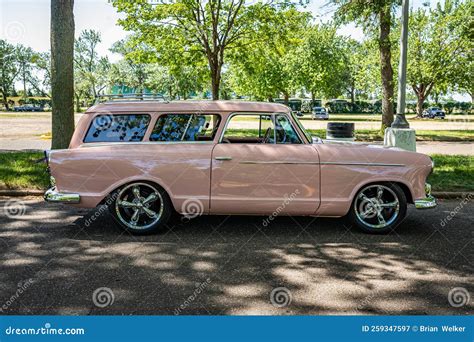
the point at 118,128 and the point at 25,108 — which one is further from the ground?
the point at 25,108

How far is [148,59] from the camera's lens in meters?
22.3

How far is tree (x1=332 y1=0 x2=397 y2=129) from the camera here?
58.5ft

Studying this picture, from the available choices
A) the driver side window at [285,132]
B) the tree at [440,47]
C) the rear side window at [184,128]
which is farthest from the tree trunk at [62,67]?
the tree at [440,47]

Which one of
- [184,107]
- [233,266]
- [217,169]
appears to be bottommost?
[233,266]

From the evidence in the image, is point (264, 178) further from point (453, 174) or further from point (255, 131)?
point (453, 174)

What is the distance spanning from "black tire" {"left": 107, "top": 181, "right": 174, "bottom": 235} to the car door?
25.1 inches

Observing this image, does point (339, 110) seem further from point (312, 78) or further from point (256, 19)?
point (256, 19)

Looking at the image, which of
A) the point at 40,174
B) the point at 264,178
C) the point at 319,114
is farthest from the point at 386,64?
the point at 319,114

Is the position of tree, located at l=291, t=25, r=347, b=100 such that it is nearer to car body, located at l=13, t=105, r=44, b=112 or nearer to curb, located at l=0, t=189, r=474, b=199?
curb, located at l=0, t=189, r=474, b=199

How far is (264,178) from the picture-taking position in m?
5.68

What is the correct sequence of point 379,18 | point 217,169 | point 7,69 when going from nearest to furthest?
point 217,169 < point 379,18 < point 7,69

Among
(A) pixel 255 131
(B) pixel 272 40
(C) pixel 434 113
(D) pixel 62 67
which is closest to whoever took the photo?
→ (A) pixel 255 131

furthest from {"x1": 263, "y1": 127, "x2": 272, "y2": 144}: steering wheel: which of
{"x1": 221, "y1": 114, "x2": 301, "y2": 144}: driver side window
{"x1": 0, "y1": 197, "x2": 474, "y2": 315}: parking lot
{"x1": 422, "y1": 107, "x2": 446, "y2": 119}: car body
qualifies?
{"x1": 422, "y1": 107, "x2": 446, "y2": 119}: car body

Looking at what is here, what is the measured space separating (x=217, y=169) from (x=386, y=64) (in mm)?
16881
